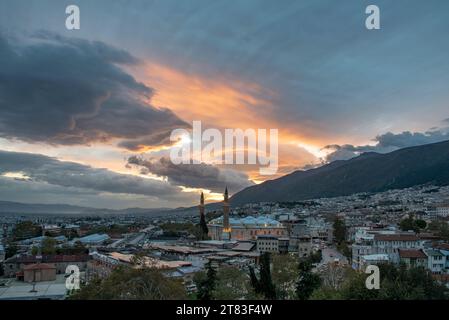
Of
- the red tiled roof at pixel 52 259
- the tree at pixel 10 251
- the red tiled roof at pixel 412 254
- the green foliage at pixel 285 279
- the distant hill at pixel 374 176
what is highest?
the distant hill at pixel 374 176

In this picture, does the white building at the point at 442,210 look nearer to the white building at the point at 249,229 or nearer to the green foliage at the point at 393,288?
the white building at the point at 249,229

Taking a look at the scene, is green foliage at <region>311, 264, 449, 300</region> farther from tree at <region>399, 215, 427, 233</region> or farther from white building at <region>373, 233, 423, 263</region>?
tree at <region>399, 215, 427, 233</region>

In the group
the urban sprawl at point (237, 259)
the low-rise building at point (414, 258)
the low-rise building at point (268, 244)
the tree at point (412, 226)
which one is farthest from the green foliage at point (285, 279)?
the tree at point (412, 226)

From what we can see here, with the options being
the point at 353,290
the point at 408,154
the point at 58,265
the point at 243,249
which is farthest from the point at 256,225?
the point at 408,154

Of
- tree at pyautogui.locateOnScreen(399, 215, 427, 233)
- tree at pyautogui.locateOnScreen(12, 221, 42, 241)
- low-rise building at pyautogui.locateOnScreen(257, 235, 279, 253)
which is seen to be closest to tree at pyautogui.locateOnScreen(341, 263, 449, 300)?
tree at pyautogui.locateOnScreen(399, 215, 427, 233)

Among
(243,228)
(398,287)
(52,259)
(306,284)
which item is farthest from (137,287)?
(243,228)

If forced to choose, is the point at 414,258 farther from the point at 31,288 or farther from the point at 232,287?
the point at 31,288
